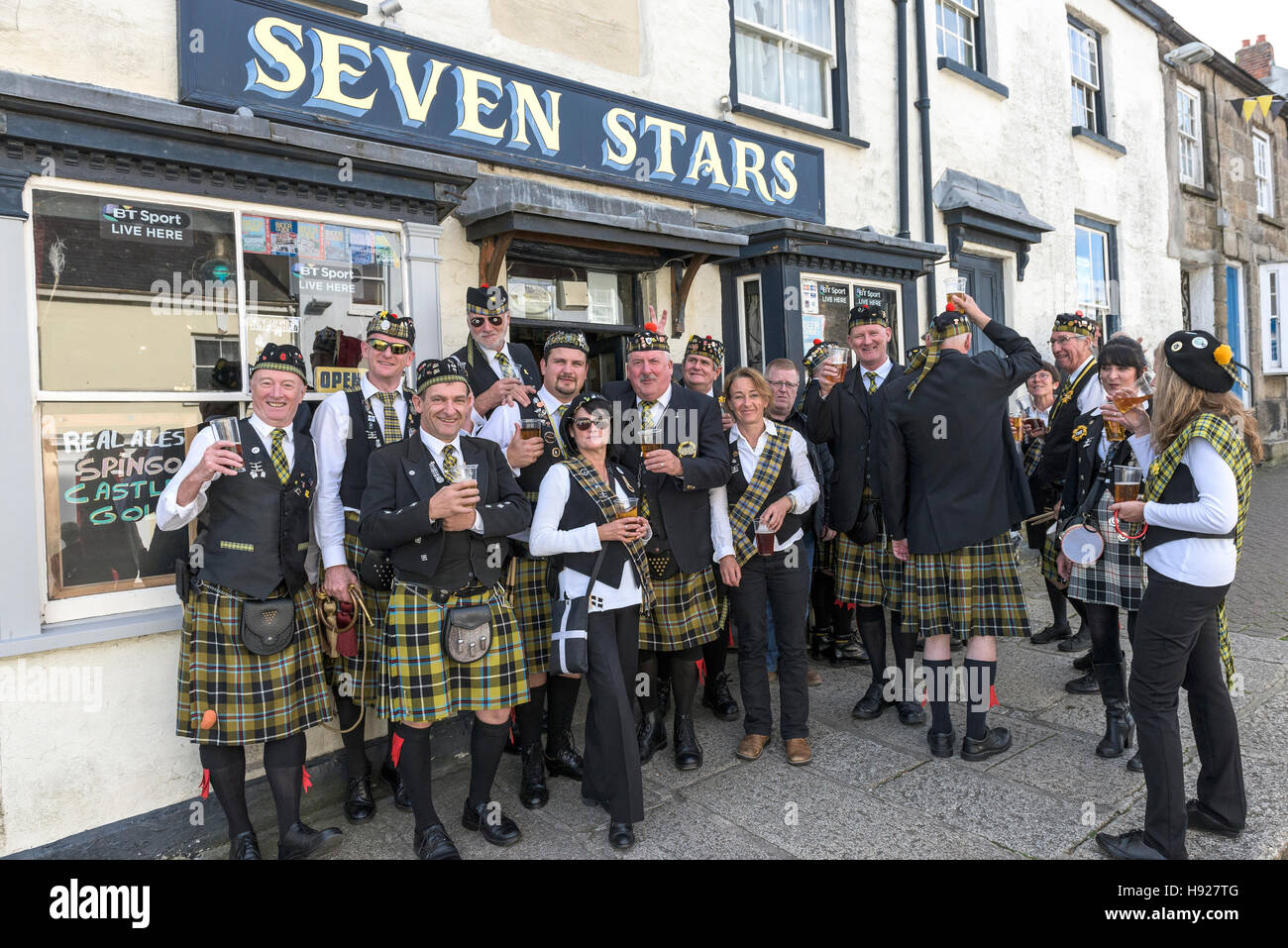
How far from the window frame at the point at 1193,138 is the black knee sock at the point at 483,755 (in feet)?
44.8

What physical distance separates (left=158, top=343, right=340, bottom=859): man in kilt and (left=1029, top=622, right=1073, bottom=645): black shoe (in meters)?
5.13

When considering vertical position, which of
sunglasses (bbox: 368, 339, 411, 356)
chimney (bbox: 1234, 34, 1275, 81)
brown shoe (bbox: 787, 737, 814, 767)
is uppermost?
chimney (bbox: 1234, 34, 1275, 81)

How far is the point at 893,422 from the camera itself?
14.4ft

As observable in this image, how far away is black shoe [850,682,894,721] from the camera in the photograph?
16.0ft

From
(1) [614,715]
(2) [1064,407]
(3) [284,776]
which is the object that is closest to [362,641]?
(3) [284,776]

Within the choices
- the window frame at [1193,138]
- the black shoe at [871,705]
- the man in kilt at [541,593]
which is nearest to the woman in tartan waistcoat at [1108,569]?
the black shoe at [871,705]

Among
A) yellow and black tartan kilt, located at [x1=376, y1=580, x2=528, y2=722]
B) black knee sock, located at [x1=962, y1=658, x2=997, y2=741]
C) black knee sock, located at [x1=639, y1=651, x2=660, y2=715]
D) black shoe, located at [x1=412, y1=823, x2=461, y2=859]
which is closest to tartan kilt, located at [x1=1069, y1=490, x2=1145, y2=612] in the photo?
black knee sock, located at [x1=962, y1=658, x2=997, y2=741]

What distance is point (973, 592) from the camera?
4.30 metres

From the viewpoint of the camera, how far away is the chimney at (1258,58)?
16.5m

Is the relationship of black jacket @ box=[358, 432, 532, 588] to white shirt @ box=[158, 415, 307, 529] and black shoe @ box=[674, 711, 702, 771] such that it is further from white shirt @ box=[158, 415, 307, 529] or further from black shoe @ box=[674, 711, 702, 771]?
black shoe @ box=[674, 711, 702, 771]

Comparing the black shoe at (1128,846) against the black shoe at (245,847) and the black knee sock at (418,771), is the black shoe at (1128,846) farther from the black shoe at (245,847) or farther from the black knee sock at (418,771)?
the black shoe at (245,847)

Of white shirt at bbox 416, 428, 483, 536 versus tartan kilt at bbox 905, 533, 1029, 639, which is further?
tartan kilt at bbox 905, 533, 1029, 639

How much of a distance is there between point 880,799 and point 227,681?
2.95 m
